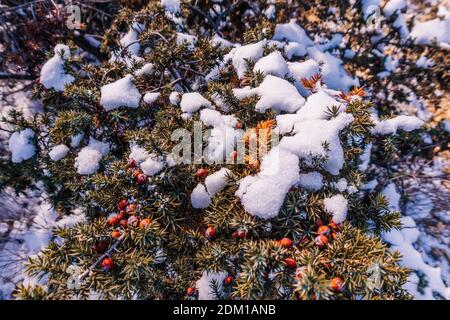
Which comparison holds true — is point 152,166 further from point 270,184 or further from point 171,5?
point 171,5

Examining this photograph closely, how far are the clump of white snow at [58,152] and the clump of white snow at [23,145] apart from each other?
11.6 inches

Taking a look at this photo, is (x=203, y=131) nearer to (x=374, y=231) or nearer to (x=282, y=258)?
(x=282, y=258)

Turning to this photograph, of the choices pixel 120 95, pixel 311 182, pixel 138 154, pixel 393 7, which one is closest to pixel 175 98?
pixel 120 95

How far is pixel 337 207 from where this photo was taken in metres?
1.58

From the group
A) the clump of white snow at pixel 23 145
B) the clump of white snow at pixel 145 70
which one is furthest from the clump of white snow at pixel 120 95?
the clump of white snow at pixel 23 145

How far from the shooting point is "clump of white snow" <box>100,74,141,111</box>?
2.05m

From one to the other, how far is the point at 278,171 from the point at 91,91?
1.57 m

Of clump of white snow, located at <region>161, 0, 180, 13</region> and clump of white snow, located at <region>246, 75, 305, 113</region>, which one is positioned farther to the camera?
clump of white snow, located at <region>161, 0, 180, 13</region>

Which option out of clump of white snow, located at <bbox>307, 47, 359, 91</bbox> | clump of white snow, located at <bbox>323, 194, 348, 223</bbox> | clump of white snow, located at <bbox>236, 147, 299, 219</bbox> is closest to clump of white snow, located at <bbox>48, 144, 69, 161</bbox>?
clump of white snow, located at <bbox>236, 147, 299, 219</bbox>

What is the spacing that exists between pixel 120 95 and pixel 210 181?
976 mm

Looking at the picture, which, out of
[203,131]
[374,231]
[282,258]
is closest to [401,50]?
[374,231]

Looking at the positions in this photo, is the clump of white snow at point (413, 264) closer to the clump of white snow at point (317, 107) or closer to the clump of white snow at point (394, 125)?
the clump of white snow at point (394, 125)

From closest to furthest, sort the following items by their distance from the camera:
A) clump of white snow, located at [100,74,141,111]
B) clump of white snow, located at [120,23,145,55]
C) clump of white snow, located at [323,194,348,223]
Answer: clump of white snow, located at [323,194,348,223]
clump of white snow, located at [100,74,141,111]
clump of white snow, located at [120,23,145,55]

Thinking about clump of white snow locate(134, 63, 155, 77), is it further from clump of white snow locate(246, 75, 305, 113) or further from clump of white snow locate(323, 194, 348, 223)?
clump of white snow locate(323, 194, 348, 223)
